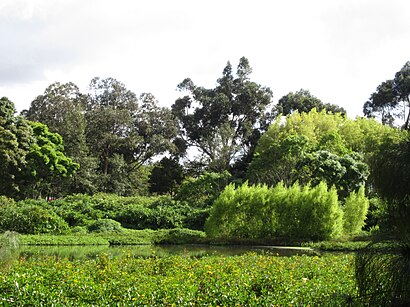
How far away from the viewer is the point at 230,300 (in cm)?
672

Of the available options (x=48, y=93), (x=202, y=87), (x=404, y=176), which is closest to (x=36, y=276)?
(x=404, y=176)

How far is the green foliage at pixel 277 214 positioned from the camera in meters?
22.6

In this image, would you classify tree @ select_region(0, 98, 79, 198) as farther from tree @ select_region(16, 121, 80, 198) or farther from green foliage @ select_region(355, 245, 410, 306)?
green foliage @ select_region(355, 245, 410, 306)

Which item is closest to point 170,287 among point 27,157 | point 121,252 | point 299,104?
point 121,252

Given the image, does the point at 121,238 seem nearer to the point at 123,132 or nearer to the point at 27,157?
the point at 27,157

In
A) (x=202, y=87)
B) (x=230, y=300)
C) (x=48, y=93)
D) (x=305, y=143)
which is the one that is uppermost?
(x=202, y=87)

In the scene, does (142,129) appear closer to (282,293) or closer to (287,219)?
(287,219)

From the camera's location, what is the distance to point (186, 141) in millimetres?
43219

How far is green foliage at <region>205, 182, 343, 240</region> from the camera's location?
22.6m

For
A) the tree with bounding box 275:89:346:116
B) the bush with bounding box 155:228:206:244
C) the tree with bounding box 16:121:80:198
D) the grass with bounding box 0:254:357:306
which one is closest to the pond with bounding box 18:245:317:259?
the bush with bounding box 155:228:206:244

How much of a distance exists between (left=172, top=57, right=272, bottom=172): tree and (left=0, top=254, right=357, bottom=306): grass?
1278 inches

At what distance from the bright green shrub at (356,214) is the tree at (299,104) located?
19.4 meters

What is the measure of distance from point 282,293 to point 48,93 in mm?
33135

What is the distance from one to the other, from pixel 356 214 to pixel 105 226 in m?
12.3
